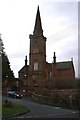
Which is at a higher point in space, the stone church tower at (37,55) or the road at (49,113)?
the stone church tower at (37,55)

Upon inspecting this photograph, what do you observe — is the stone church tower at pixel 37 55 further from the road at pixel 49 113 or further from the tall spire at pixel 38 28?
the road at pixel 49 113

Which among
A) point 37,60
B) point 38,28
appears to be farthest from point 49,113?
point 38,28

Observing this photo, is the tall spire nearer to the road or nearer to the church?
the church

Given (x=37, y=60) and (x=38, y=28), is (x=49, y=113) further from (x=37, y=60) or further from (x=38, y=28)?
(x=38, y=28)

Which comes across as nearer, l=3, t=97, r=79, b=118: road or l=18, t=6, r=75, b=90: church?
l=3, t=97, r=79, b=118: road

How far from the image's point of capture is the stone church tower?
76562mm

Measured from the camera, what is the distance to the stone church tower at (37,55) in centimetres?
7656

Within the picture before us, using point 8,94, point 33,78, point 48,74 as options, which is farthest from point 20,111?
point 48,74

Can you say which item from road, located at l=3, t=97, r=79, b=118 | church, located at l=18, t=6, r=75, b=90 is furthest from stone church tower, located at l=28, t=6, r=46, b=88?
road, located at l=3, t=97, r=79, b=118

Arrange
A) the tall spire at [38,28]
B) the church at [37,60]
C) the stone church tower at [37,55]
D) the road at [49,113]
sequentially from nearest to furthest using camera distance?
the road at [49,113] < the church at [37,60] < the stone church tower at [37,55] < the tall spire at [38,28]

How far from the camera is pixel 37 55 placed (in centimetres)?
7844

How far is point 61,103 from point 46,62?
38.7m

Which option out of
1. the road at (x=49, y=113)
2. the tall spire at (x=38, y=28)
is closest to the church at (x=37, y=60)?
the tall spire at (x=38, y=28)

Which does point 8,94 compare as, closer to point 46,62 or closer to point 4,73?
point 4,73
